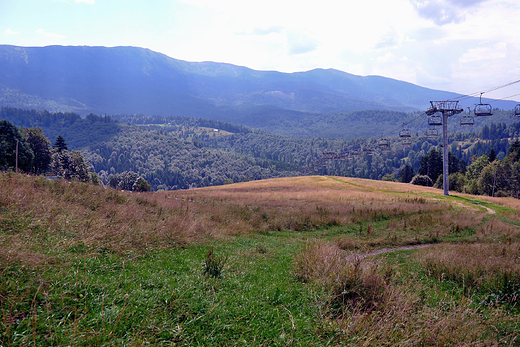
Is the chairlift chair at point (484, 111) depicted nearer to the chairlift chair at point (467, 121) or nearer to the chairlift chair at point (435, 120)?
the chairlift chair at point (467, 121)

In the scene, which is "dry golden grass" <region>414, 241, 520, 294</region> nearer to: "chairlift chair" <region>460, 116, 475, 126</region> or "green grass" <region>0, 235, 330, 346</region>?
"green grass" <region>0, 235, 330, 346</region>

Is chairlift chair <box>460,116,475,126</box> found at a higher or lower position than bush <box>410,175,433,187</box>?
higher

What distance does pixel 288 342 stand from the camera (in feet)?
15.0

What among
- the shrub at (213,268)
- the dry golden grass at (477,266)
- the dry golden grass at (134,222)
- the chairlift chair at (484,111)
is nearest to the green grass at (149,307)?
Result: the shrub at (213,268)

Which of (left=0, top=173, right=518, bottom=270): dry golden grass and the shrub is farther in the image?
(left=0, top=173, right=518, bottom=270): dry golden grass

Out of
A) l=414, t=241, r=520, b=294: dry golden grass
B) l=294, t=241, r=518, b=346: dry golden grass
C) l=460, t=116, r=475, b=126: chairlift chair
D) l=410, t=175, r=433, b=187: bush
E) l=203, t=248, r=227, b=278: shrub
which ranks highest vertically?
l=460, t=116, r=475, b=126: chairlift chair

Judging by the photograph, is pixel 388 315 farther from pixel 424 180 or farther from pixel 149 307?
pixel 424 180

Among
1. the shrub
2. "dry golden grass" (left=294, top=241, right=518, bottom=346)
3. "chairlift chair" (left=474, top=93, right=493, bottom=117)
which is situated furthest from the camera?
"chairlift chair" (left=474, top=93, right=493, bottom=117)

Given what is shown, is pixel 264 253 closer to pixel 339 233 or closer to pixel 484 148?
pixel 339 233

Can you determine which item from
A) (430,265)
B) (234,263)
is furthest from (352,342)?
(430,265)

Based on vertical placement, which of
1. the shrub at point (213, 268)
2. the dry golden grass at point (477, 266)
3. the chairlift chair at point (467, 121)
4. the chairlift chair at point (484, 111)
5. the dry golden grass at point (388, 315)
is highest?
the chairlift chair at point (484, 111)

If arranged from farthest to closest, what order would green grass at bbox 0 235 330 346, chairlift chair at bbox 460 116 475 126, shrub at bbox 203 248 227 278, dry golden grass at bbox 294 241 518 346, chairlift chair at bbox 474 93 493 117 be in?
chairlift chair at bbox 460 116 475 126, chairlift chair at bbox 474 93 493 117, shrub at bbox 203 248 227 278, dry golden grass at bbox 294 241 518 346, green grass at bbox 0 235 330 346

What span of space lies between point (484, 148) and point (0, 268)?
223600 mm

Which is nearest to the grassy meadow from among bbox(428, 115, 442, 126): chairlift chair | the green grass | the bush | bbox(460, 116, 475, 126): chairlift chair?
the green grass
